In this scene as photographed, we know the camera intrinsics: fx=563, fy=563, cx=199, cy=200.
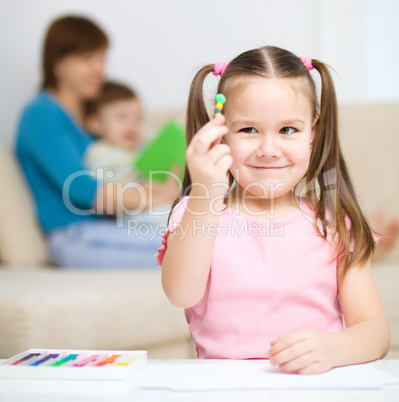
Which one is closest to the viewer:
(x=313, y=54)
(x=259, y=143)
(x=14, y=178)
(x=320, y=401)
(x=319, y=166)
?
(x=320, y=401)

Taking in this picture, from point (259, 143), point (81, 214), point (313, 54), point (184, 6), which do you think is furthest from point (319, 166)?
point (184, 6)

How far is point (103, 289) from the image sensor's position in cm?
141

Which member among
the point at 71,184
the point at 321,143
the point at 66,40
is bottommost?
the point at 71,184

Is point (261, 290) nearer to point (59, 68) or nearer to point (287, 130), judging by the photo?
point (287, 130)

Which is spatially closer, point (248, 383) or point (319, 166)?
point (248, 383)

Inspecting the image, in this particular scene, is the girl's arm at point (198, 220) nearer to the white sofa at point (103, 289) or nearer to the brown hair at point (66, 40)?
the white sofa at point (103, 289)

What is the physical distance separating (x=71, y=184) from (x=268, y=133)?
126 centimetres

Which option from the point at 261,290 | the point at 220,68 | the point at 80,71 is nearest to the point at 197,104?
the point at 220,68

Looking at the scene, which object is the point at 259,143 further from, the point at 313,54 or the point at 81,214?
the point at 313,54

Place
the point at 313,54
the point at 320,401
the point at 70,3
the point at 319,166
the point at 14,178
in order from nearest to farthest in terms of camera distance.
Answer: the point at 320,401
the point at 319,166
the point at 14,178
the point at 313,54
the point at 70,3

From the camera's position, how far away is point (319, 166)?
0.92m

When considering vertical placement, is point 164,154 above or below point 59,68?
below

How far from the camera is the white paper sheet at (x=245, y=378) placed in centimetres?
60

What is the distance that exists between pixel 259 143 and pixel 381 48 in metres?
1.88
